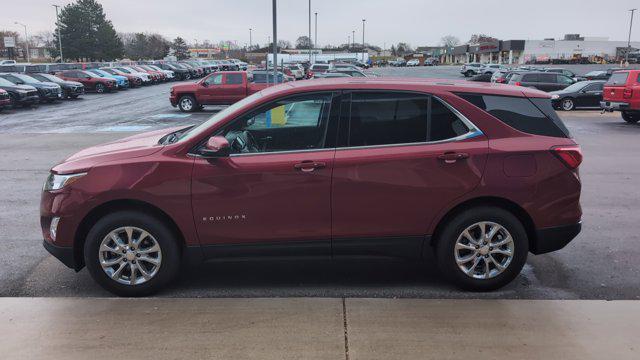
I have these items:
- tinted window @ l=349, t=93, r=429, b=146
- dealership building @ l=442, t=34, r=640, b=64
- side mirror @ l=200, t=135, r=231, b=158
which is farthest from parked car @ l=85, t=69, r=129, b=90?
dealership building @ l=442, t=34, r=640, b=64

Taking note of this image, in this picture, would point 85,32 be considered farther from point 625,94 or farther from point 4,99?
point 625,94

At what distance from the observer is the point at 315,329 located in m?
3.74

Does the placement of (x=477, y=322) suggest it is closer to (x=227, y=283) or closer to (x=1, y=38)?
(x=227, y=283)

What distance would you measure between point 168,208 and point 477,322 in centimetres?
Result: 247

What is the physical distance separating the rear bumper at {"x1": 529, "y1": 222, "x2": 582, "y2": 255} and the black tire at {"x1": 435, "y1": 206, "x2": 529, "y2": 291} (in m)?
0.13

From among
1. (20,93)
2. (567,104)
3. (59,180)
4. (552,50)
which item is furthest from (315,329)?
(552,50)

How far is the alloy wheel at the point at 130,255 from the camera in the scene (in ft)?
14.0

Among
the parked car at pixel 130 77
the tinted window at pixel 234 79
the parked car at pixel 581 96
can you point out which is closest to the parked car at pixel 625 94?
the parked car at pixel 581 96

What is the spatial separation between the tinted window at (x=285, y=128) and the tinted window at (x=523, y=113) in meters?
1.21

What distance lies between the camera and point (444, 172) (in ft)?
13.9

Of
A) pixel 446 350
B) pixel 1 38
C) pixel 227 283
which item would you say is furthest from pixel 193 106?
pixel 1 38

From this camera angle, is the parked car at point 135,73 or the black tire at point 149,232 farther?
the parked car at point 135,73

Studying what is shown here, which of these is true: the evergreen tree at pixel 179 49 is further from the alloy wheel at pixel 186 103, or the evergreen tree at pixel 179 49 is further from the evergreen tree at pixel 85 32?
the alloy wheel at pixel 186 103

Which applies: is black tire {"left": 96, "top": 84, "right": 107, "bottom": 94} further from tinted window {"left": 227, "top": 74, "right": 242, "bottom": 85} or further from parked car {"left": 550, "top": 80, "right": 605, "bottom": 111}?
parked car {"left": 550, "top": 80, "right": 605, "bottom": 111}
